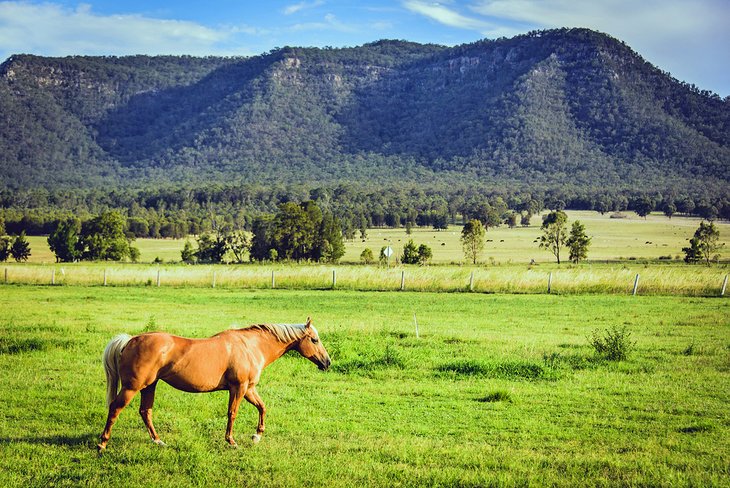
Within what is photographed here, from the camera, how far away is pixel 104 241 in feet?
274

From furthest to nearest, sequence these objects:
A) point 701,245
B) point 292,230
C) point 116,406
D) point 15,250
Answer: point 15,250, point 701,245, point 292,230, point 116,406

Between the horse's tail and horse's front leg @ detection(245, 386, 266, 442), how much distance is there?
1.87 metres

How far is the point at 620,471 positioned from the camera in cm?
961

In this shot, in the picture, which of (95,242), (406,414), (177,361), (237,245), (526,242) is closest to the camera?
(177,361)

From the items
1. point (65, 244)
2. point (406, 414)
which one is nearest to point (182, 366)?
point (406, 414)

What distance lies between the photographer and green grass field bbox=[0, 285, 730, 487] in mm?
9414

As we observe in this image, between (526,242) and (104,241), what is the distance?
65487mm

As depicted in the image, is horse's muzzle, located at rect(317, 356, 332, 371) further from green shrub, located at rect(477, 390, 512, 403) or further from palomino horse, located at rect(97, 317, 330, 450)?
green shrub, located at rect(477, 390, 512, 403)

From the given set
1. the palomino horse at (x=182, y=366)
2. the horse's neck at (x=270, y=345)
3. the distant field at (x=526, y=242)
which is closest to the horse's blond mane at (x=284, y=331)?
the horse's neck at (x=270, y=345)

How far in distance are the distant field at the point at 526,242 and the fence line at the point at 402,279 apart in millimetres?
33407

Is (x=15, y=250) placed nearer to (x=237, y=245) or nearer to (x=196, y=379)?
(x=237, y=245)

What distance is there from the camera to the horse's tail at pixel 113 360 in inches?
386

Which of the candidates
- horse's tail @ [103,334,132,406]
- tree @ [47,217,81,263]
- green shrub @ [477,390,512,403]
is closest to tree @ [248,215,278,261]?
tree @ [47,217,81,263]

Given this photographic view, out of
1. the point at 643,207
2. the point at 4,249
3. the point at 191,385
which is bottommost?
the point at 4,249
